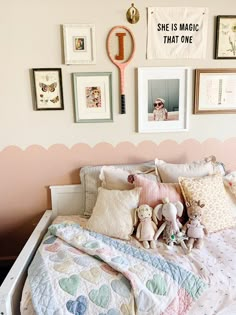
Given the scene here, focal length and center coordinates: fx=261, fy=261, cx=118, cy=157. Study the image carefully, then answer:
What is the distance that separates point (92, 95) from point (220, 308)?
4.96 ft

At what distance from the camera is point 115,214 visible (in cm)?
161

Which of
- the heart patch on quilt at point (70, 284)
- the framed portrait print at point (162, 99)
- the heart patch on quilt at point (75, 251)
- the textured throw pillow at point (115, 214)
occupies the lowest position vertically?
the heart patch on quilt at point (70, 284)

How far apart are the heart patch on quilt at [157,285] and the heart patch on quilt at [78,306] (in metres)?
0.29

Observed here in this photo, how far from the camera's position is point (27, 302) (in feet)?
3.74

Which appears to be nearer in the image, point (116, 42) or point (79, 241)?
point (79, 241)

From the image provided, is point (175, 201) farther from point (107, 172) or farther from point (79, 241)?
point (79, 241)

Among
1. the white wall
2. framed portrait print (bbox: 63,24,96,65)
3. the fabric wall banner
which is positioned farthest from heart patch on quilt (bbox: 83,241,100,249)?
the fabric wall banner

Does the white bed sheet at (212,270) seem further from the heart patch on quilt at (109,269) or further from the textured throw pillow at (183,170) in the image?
the textured throw pillow at (183,170)

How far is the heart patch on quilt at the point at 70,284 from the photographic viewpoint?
1149 millimetres

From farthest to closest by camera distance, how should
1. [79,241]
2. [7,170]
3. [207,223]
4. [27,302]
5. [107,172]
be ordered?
[7,170]
[107,172]
[207,223]
[79,241]
[27,302]

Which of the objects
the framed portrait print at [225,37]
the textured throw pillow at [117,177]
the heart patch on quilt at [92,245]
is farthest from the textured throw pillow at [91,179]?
the framed portrait print at [225,37]

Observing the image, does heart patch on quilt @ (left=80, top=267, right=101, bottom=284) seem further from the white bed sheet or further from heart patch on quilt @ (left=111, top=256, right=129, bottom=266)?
the white bed sheet

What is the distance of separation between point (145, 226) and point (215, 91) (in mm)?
1178

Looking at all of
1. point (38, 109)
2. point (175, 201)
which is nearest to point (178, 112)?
point (175, 201)
